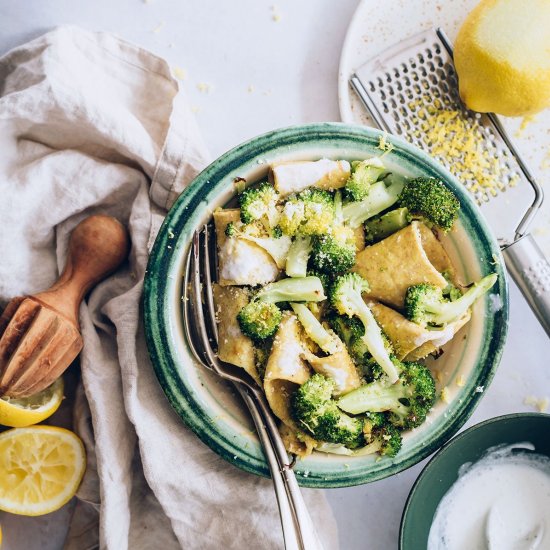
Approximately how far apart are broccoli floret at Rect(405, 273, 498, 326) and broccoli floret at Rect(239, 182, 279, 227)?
1.54ft

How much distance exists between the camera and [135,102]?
235 centimetres

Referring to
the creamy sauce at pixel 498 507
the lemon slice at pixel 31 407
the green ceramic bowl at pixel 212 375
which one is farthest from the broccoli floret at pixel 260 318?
the creamy sauce at pixel 498 507

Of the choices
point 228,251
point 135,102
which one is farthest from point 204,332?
point 135,102

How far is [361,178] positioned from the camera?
77.3 inches

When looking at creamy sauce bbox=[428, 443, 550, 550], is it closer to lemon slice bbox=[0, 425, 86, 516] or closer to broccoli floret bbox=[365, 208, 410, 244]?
broccoli floret bbox=[365, 208, 410, 244]

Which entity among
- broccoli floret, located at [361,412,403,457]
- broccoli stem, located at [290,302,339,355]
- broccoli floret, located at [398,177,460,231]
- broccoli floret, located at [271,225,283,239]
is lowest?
broccoli floret, located at [361,412,403,457]

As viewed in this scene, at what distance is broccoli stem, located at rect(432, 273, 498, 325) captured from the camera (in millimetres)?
1973

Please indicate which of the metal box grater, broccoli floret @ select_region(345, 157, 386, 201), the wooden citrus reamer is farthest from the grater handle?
the wooden citrus reamer

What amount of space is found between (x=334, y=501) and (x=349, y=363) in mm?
751

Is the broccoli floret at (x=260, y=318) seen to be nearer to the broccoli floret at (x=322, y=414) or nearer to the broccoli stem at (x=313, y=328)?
the broccoli stem at (x=313, y=328)

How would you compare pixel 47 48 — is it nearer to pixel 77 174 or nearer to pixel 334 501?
pixel 77 174

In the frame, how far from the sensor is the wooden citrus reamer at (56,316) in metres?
2.04

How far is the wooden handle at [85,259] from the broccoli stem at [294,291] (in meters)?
0.56

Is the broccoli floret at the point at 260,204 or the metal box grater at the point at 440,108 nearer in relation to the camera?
the broccoli floret at the point at 260,204
